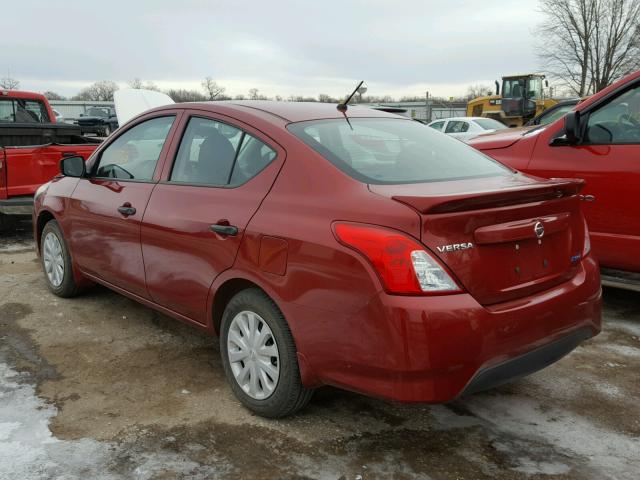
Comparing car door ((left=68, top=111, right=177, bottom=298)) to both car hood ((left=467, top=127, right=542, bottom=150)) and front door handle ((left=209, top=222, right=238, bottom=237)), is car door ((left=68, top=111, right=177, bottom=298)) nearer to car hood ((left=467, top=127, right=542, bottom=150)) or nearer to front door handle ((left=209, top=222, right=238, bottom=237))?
front door handle ((left=209, top=222, right=238, bottom=237))

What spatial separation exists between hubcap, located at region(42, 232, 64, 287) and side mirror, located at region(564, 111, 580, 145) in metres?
4.19

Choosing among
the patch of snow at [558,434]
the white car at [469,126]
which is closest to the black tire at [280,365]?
the patch of snow at [558,434]

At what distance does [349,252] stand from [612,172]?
294 cm

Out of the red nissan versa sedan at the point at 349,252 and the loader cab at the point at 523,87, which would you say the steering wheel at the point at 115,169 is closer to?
the red nissan versa sedan at the point at 349,252

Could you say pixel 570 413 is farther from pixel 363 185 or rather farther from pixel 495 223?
pixel 363 185

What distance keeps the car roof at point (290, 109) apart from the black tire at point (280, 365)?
3.31 ft

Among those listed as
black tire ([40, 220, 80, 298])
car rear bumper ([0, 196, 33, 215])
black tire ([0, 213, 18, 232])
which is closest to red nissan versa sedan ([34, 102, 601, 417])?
black tire ([40, 220, 80, 298])

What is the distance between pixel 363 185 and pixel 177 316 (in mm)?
1581

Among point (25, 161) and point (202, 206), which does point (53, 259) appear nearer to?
point (202, 206)

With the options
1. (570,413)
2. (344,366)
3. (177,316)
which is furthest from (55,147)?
(570,413)

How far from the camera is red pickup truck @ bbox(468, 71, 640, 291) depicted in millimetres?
4398

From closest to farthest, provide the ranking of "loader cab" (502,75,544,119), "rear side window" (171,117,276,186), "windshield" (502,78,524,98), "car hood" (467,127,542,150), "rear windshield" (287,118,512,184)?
"rear windshield" (287,118,512,184) → "rear side window" (171,117,276,186) → "car hood" (467,127,542,150) → "loader cab" (502,75,544,119) → "windshield" (502,78,524,98)

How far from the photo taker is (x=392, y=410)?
3168 mm

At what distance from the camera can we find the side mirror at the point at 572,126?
15.1 ft
